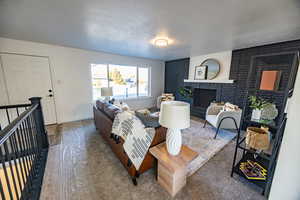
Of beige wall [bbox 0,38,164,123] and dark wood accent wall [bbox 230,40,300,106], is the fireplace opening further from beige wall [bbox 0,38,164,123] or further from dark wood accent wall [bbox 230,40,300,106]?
beige wall [bbox 0,38,164,123]

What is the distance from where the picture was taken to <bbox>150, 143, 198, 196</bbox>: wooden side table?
1.28m

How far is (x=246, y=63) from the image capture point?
309cm

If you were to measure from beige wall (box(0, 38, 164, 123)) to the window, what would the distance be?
221 millimetres

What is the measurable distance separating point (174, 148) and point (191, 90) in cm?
345

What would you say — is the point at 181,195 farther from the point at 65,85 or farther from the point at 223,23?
the point at 65,85

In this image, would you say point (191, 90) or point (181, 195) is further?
point (191, 90)

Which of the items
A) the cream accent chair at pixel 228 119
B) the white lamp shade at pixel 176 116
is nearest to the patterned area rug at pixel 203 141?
the cream accent chair at pixel 228 119

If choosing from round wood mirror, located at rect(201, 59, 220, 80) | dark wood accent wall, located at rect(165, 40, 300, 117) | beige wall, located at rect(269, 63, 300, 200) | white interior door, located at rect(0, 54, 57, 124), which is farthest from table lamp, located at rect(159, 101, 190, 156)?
white interior door, located at rect(0, 54, 57, 124)

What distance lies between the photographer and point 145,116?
70.7 inches

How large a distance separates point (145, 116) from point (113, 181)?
0.99 meters

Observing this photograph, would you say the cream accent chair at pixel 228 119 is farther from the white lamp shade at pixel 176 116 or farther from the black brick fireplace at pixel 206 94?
the white lamp shade at pixel 176 116

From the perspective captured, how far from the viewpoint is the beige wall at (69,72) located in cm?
289

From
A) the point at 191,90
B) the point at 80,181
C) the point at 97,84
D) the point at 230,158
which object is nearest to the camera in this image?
the point at 80,181

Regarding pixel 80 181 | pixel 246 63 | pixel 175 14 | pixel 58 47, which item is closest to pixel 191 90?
pixel 246 63
